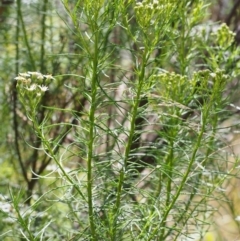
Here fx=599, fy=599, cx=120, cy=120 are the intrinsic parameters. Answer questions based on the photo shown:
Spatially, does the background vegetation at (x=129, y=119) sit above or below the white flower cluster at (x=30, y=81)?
below

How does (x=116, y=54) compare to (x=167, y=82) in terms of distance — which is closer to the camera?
(x=167, y=82)

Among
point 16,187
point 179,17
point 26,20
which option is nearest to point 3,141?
point 16,187

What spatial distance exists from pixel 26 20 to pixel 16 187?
55cm

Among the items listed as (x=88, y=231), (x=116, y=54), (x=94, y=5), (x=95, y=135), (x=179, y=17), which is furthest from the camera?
(x=116, y=54)

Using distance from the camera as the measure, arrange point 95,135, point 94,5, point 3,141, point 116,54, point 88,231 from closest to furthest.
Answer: point 94,5 < point 95,135 < point 88,231 < point 116,54 < point 3,141

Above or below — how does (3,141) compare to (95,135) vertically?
below

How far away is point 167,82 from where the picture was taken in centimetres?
112

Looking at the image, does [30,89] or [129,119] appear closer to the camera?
[30,89]

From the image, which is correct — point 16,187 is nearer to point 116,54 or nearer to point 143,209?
point 116,54

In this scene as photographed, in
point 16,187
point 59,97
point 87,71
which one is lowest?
point 16,187

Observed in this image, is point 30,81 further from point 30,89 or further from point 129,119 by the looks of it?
point 129,119

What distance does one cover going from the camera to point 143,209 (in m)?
1.11

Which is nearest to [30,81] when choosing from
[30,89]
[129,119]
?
[30,89]

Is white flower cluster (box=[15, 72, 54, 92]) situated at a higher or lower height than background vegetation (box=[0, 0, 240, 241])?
higher
